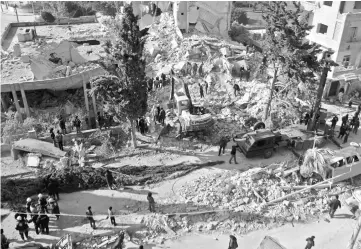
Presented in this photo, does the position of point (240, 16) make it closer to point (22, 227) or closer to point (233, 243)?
point (233, 243)

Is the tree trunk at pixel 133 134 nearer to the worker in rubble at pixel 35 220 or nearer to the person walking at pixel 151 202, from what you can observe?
the person walking at pixel 151 202

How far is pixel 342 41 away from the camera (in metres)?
26.9

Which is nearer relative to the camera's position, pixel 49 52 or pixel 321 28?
pixel 321 28

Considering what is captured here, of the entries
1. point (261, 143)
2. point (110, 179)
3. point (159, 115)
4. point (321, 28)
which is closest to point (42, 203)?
point (110, 179)

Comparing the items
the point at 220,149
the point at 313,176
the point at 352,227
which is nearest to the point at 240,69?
the point at 220,149

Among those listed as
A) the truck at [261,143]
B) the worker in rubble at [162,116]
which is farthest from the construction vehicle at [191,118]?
the truck at [261,143]

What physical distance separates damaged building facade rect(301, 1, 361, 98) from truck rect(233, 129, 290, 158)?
33.0 ft

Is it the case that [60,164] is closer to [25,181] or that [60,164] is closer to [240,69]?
[25,181]

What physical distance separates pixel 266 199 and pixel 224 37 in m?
23.6

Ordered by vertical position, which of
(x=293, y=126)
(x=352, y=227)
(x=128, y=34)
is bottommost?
(x=352, y=227)

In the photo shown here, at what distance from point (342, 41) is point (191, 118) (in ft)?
48.5

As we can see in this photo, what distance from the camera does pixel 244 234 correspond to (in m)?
15.1

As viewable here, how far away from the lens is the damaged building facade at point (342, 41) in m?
Result: 26.5

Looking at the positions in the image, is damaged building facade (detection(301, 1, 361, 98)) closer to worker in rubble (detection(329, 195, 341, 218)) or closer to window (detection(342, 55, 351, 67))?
window (detection(342, 55, 351, 67))
